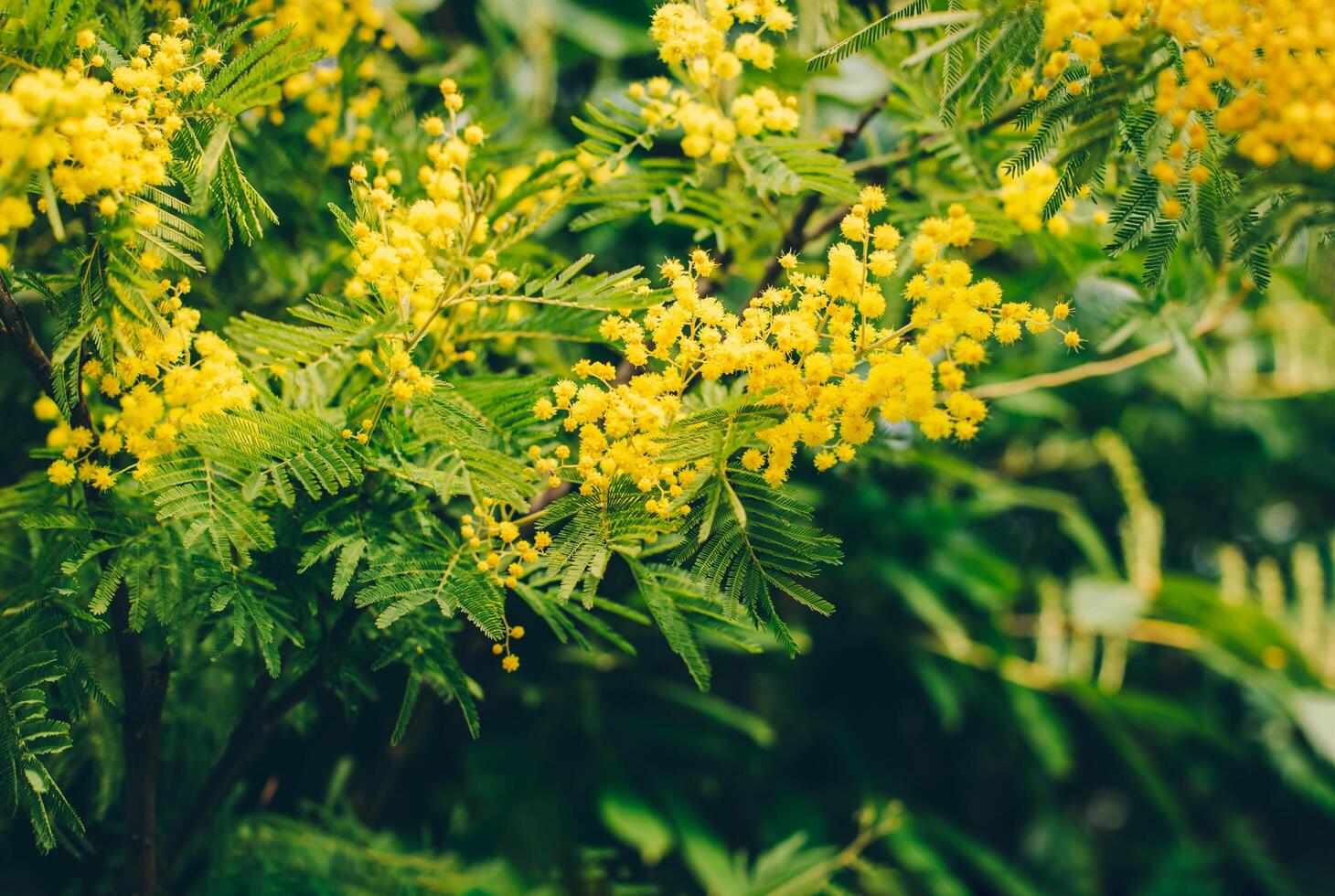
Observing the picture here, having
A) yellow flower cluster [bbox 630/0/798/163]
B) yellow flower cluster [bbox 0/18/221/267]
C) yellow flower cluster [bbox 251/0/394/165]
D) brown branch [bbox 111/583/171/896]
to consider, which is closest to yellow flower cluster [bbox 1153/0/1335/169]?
yellow flower cluster [bbox 630/0/798/163]

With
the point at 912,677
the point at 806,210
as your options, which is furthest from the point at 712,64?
the point at 912,677

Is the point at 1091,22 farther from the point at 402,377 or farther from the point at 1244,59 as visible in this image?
the point at 402,377

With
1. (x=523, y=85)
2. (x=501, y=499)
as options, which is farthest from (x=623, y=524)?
(x=523, y=85)

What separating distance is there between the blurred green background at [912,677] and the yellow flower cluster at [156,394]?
304mm

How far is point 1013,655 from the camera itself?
2547 mm

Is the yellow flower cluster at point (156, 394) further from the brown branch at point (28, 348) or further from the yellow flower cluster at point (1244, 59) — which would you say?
the yellow flower cluster at point (1244, 59)

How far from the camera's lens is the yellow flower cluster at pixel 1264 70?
2.29ft

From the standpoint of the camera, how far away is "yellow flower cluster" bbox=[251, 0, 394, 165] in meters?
1.23

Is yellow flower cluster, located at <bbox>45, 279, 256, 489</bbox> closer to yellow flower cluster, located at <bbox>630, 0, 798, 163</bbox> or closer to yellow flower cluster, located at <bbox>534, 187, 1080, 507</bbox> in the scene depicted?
yellow flower cluster, located at <bbox>534, 187, 1080, 507</bbox>

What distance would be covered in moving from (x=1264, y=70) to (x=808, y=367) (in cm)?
44

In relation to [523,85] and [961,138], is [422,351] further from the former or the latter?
[523,85]

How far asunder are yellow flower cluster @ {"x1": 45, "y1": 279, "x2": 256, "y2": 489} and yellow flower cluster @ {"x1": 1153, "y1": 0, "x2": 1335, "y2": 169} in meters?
0.91

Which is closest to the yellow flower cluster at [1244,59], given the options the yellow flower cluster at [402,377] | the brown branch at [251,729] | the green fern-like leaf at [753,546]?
the green fern-like leaf at [753,546]

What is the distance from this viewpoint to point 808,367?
78cm
